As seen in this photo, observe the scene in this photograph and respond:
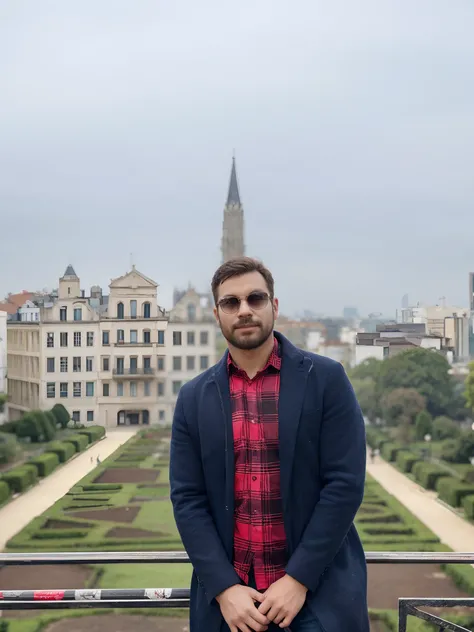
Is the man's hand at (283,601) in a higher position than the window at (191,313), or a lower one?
lower

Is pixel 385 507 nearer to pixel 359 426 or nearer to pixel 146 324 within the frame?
pixel 146 324

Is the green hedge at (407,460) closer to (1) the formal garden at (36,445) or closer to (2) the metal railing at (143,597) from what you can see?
(1) the formal garden at (36,445)

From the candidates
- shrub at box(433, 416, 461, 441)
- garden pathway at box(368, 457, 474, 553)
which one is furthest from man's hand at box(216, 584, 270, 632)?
shrub at box(433, 416, 461, 441)

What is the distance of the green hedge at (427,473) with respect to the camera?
29.8ft

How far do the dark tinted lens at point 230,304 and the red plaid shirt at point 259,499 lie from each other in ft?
0.43

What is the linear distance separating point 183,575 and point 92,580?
0.84 metres

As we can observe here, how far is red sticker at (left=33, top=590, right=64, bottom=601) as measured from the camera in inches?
41.9

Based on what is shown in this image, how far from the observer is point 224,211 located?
43.5ft

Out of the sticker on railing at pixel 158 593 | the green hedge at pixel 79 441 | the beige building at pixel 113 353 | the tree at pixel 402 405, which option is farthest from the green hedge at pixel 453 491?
the sticker on railing at pixel 158 593

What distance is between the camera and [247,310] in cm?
83

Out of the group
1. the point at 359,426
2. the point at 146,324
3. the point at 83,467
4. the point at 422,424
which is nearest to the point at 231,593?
the point at 359,426

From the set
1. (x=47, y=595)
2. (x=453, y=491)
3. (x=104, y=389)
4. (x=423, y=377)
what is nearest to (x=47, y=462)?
(x=104, y=389)

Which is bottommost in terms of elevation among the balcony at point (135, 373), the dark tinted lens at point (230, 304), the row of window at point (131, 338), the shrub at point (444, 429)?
the shrub at point (444, 429)

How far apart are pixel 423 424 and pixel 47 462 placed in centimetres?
553
